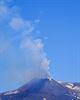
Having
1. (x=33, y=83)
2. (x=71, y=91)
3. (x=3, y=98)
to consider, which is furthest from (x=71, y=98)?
(x=3, y=98)

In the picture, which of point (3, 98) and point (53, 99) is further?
point (3, 98)

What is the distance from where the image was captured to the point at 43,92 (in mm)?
40281

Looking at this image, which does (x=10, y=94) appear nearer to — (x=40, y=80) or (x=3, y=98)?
(x=3, y=98)

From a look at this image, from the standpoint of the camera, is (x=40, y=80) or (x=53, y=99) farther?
(x=40, y=80)

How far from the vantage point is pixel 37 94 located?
132 feet

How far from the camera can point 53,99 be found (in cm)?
3966

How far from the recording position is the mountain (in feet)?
130

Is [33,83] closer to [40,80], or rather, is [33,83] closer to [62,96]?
[40,80]

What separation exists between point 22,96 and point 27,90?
107 cm

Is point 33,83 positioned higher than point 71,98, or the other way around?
point 33,83

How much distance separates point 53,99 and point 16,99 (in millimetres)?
5322

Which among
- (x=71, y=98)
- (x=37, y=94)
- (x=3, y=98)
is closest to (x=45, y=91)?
(x=37, y=94)

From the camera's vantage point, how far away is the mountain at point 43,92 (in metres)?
39.6

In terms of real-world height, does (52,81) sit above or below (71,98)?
above
